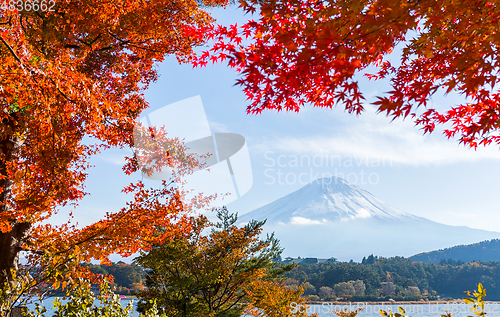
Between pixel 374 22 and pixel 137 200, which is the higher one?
pixel 374 22

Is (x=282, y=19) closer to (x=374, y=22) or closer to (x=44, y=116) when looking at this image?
(x=374, y=22)

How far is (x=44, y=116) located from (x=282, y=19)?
138 inches

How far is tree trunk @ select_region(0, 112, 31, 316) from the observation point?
539cm

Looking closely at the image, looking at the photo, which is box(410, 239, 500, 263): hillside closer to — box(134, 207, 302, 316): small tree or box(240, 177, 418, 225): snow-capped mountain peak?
box(240, 177, 418, 225): snow-capped mountain peak

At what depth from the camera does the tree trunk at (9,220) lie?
5.39m

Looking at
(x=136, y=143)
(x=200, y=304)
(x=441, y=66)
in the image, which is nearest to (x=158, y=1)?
(x=136, y=143)

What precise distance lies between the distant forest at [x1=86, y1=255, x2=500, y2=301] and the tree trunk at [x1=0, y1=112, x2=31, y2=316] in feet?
135

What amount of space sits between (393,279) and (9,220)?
6408cm

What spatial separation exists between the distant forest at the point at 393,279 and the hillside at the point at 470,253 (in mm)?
42322

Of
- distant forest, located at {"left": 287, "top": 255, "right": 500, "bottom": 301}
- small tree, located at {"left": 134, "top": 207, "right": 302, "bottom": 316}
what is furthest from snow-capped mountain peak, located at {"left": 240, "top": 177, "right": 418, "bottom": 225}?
small tree, located at {"left": 134, "top": 207, "right": 302, "bottom": 316}

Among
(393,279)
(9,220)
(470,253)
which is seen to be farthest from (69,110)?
(470,253)

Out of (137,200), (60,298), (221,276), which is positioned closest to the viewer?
(60,298)

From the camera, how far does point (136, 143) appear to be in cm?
723

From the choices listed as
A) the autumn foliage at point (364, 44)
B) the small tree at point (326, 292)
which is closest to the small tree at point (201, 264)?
the autumn foliage at point (364, 44)
